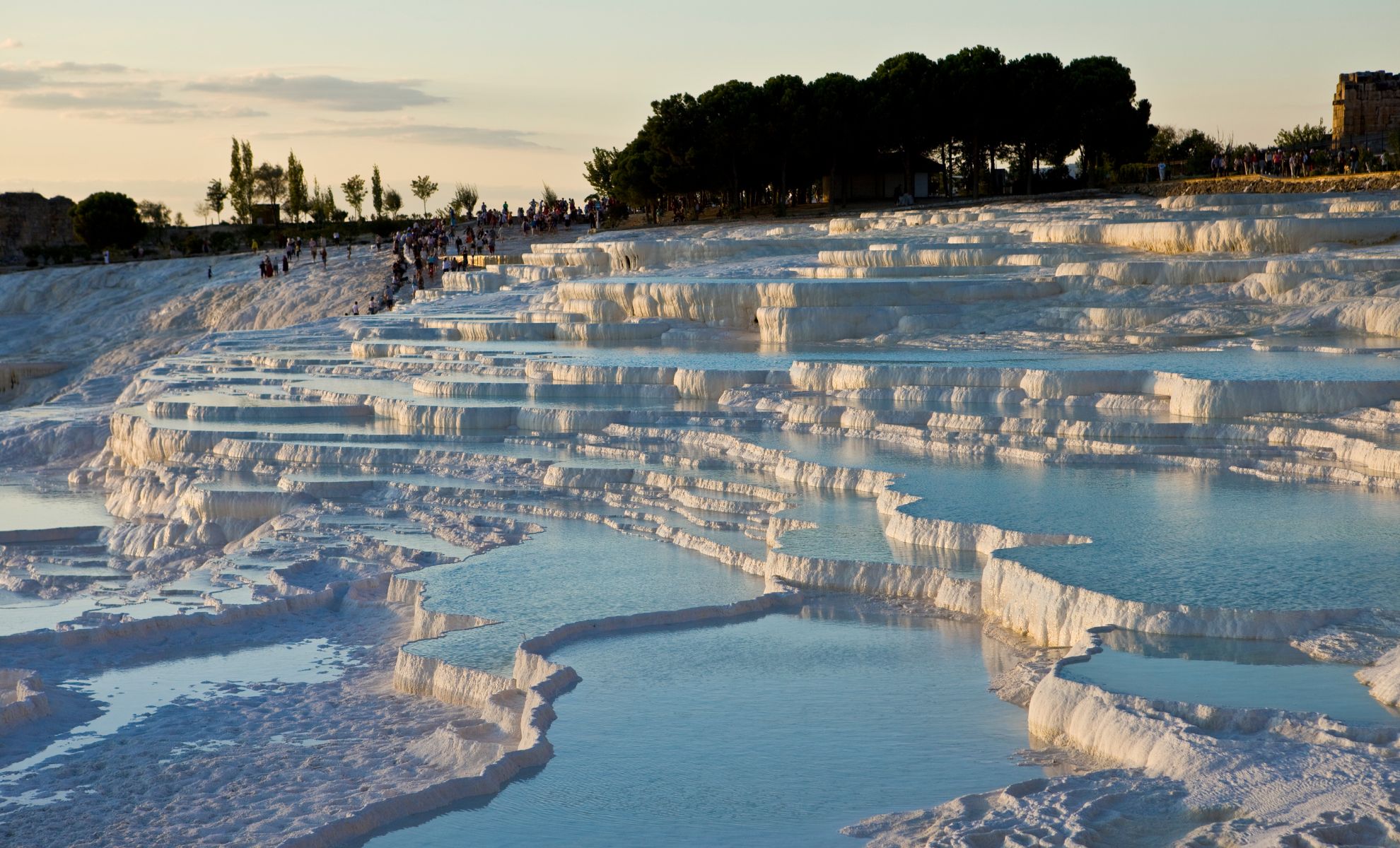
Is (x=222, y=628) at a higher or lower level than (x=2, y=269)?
lower

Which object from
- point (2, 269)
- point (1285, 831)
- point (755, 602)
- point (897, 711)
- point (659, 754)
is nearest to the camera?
point (1285, 831)

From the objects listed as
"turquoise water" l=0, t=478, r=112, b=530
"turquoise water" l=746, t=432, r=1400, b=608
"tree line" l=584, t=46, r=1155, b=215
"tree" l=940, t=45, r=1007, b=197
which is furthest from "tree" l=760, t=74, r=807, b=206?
"turquoise water" l=746, t=432, r=1400, b=608

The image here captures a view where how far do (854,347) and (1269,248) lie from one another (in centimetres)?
513

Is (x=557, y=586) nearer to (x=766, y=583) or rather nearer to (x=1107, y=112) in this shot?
(x=766, y=583)

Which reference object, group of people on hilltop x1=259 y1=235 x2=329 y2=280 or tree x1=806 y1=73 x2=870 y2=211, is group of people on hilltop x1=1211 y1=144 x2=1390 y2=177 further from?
group of people on hilltop x1=259 y1=235 x2=329 y2=280

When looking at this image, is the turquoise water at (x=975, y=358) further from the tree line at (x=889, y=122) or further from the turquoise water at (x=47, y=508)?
the tree line at (x=889, y=122)

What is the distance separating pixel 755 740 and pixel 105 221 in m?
37.7

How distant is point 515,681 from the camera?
5.16 m

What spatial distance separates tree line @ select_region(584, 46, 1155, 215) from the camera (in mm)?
31641

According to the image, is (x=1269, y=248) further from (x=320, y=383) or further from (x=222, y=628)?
(x=222, y=628)

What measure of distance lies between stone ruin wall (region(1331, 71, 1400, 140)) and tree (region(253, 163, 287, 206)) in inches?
1466

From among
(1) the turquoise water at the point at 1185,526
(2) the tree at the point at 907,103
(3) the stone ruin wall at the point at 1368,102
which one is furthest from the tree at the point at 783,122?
(1) the turquoise water at the point at 1185,526

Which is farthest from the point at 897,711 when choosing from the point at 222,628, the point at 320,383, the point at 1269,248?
the point at 1269,248

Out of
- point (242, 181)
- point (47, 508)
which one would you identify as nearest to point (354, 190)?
point (242, 181)
